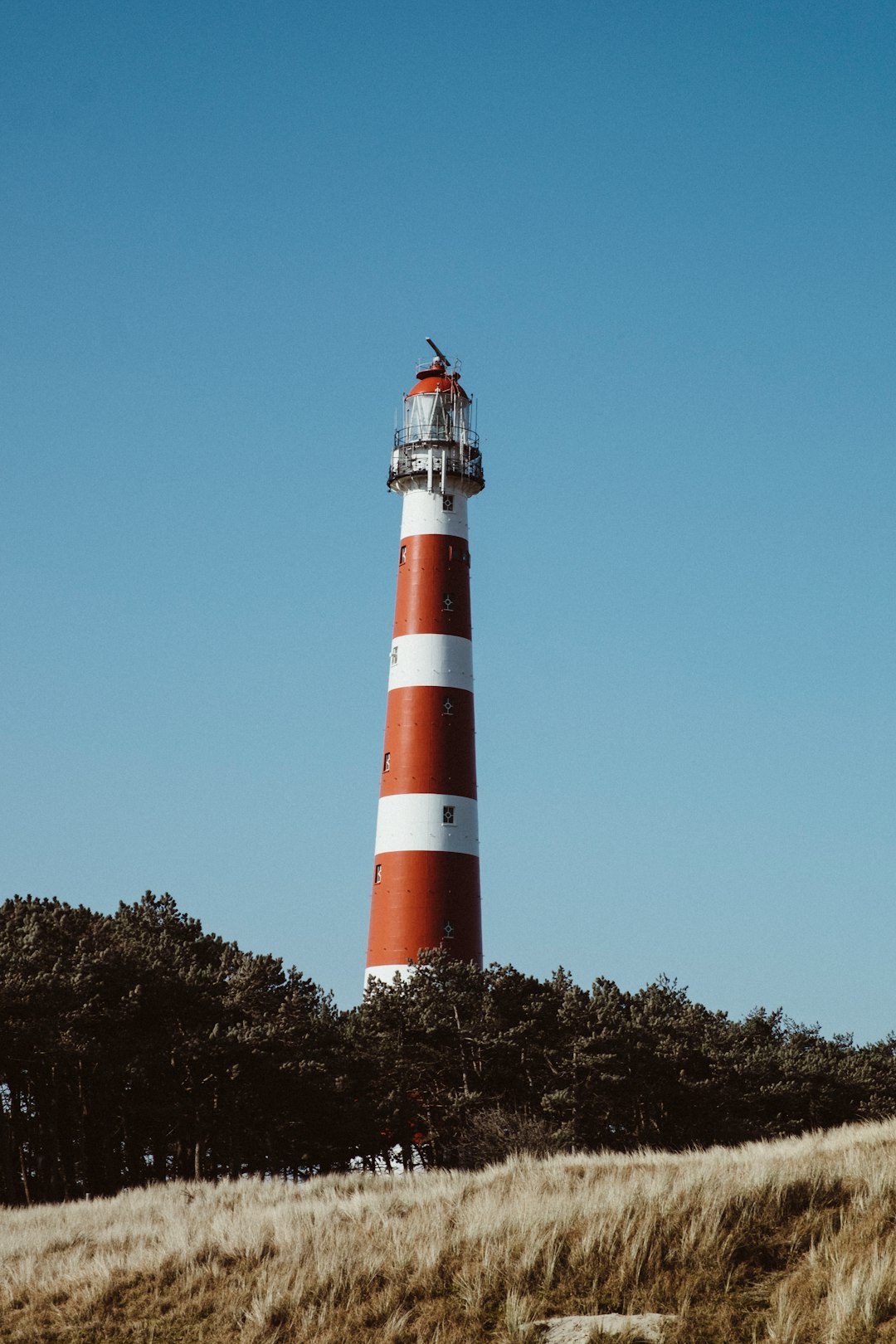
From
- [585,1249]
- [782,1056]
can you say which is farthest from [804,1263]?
[782,1056]

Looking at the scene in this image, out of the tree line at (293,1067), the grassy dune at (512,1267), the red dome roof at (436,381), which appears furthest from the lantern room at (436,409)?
the grassy dune at (512,1267)

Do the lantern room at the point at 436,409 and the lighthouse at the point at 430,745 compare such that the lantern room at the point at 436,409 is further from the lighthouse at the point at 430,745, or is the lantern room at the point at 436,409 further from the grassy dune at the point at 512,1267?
the grassy dune at the point at 512,1267

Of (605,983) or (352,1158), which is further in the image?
(605,983)

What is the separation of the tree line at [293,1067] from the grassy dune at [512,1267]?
62.4ft

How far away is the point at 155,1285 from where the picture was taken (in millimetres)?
16531

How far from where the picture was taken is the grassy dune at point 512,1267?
14.5 meters

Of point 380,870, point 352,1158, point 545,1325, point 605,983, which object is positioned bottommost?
point 545,1325

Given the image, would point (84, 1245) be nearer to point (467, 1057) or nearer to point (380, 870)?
point (467, 1057)

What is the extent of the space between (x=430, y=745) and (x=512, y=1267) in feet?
113

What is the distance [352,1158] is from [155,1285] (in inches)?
1160

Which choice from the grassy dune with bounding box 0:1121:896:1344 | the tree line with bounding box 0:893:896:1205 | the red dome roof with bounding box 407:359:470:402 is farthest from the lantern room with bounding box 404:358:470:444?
the grassy dune with bounding box 0:1121:896:1344

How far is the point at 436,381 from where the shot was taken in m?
58.5

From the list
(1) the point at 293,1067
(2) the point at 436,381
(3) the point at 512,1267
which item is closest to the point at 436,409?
(2) the point at 436,381

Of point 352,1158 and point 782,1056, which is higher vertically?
point 782,1056
